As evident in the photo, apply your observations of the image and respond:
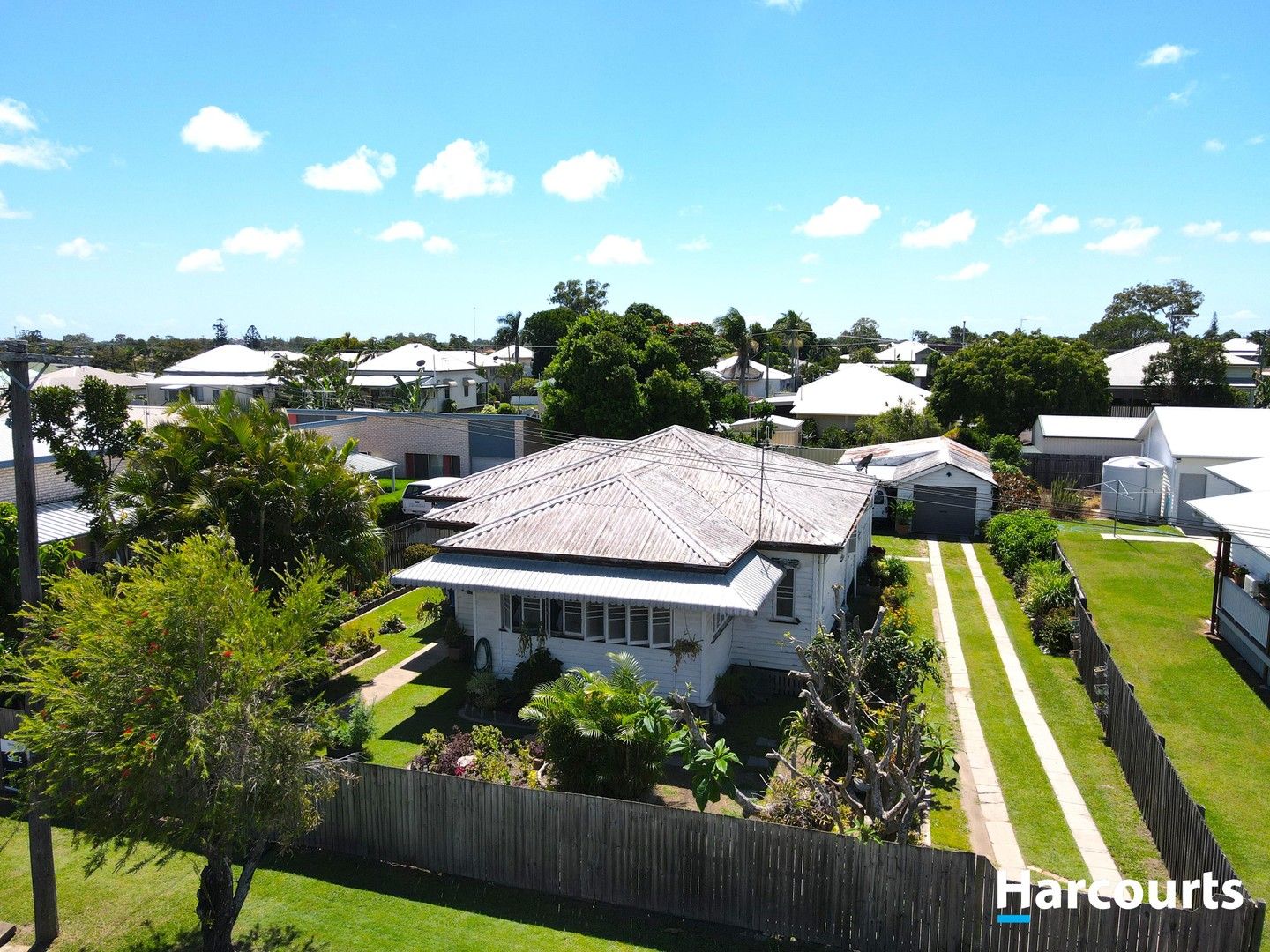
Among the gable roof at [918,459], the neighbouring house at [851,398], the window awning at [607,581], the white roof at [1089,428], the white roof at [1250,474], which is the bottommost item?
the window awning at [607,581]

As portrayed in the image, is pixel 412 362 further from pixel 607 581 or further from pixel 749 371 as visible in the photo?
pixel 607 581

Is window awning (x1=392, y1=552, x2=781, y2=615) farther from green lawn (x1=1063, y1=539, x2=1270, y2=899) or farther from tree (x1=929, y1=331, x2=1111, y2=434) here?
tree (x1=929, y1=331, x2=1111, y2=434)

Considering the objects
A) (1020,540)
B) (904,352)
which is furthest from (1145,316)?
(1020,540)

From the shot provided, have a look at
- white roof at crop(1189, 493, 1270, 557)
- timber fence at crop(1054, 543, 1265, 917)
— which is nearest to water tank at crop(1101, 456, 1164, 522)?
white roof at crop(1189, 493, 1270, 557)

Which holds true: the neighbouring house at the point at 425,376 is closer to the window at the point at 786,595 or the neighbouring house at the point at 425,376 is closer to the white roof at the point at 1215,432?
the white roof at the point at 1215,432

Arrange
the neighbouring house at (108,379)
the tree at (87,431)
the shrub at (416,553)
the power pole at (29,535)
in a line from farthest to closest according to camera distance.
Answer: the neighbouring house at (108,379)
the shrub at (416,553)
the tree at (87,431)
the power pole at (29,535)

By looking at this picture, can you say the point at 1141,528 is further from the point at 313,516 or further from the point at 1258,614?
the point at 313,516

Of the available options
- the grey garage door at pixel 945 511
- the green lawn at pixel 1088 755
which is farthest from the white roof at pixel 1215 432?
the green lawn at pixel 1088 755
